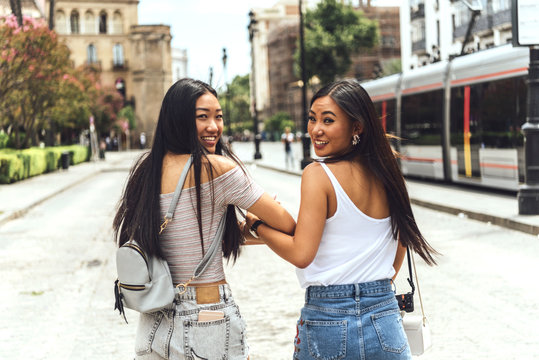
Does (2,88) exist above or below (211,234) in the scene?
above

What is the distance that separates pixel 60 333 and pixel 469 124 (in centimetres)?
1397

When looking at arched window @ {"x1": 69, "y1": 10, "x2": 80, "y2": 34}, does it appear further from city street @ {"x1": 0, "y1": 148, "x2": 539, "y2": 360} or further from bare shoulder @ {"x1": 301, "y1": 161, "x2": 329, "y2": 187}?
bare shoulder @ {"x1": 301, "y1": 161, "x2": 329, "y2": 187}

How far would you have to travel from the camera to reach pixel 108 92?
69.2 metres

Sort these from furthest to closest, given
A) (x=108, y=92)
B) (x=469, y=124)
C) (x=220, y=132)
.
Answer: (x=108, y=92)
(x=469, y=124)
(x=220, y=132)

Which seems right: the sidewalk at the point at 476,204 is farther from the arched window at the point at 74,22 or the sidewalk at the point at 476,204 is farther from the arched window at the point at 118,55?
the arched window at the point at 74,22

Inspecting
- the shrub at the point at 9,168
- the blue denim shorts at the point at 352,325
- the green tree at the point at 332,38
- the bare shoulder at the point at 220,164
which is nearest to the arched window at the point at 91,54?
the green tree at the point at 332,38

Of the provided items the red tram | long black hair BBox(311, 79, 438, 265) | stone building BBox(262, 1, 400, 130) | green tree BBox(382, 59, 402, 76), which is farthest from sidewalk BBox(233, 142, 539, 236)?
stone building BBox(262, 1, 400, 130)

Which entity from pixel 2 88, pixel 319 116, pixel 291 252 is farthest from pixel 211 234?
pixel 2 88

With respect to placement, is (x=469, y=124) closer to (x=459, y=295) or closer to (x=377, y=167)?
(x=459, y=295)

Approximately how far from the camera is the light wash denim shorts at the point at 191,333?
2.74 m

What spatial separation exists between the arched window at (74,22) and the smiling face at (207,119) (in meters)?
85.5

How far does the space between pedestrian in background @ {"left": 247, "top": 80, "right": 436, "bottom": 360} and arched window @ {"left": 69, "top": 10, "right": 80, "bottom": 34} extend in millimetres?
85810

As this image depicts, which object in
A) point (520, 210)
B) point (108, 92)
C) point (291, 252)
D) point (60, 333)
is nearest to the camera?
point (291, 252)

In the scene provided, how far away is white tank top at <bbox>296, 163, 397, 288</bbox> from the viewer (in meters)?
2.65
